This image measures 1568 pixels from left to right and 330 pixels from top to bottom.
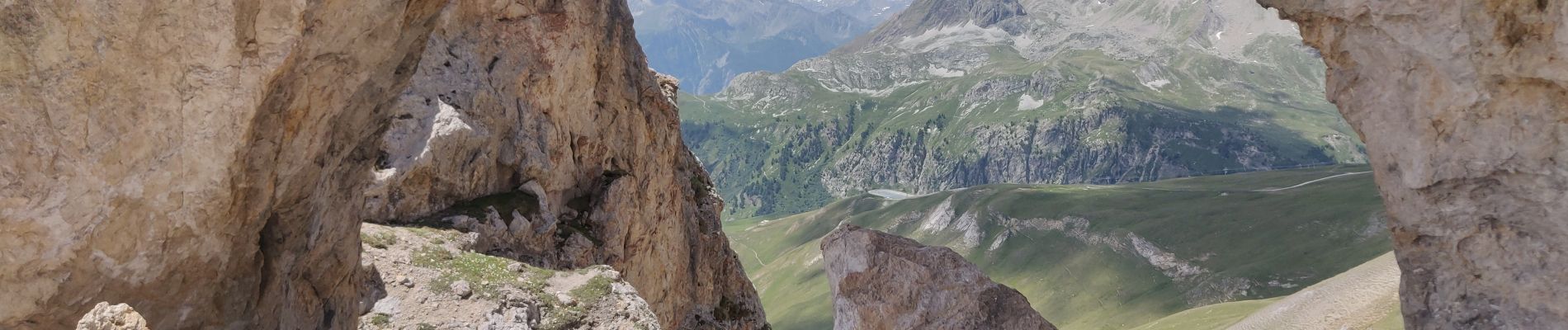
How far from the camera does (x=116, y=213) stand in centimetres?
1252

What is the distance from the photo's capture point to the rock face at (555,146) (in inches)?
1235

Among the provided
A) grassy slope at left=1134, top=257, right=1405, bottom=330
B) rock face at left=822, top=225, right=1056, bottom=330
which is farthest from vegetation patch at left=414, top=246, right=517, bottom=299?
grassy slope at left=1134, top=257, right=1405, bottom=330

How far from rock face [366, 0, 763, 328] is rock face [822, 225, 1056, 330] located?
12.8m

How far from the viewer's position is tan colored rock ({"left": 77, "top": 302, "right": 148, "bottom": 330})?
12.1 meters

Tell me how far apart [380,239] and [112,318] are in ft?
48.9

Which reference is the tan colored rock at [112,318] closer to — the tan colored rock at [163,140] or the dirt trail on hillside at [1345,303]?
the tan colored rock at [163,140]

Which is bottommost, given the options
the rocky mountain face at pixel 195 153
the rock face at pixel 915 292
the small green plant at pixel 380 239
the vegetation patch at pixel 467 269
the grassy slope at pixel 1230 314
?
the grassy slope at pixel 1230 314

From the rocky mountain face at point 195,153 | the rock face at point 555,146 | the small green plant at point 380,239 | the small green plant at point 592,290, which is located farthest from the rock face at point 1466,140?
the small green plant at point 380,239

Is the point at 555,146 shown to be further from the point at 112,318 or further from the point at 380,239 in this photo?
the point at 112,318

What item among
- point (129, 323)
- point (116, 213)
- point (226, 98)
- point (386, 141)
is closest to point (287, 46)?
point (226, 98)

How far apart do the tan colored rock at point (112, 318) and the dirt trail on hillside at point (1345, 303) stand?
60252 millimetres

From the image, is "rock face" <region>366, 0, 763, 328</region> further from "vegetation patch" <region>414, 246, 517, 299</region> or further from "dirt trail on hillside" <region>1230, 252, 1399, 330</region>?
"dirt trail on hillside" <region>1230, 252, 1399, 330</region>

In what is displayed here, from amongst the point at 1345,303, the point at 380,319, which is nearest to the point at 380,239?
the point at 380,319

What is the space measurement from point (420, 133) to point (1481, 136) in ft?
95.4
